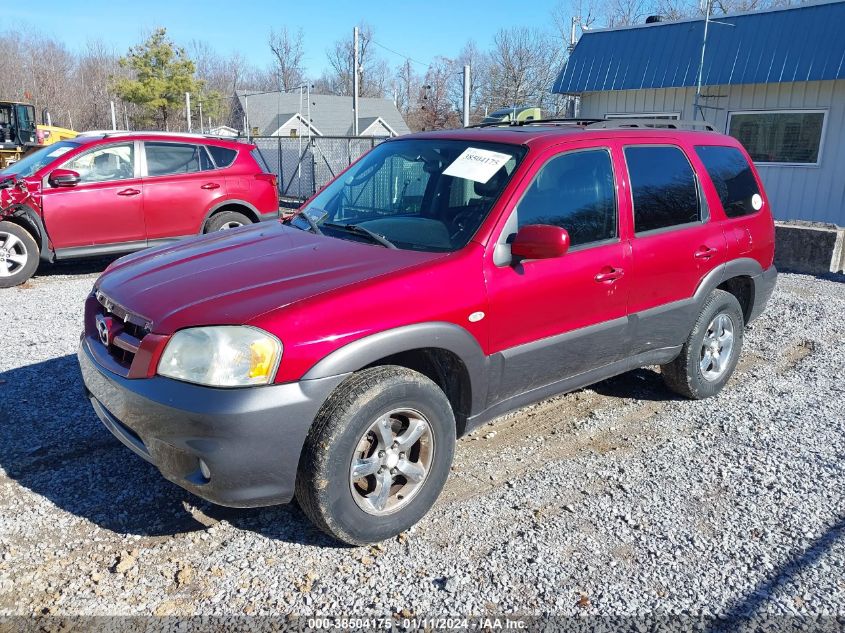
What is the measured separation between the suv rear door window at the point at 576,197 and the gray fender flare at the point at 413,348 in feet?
2.47

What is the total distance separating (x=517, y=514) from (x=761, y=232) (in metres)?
3.11

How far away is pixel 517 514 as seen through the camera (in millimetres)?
3400

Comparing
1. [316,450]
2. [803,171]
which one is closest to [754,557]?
[316,450]

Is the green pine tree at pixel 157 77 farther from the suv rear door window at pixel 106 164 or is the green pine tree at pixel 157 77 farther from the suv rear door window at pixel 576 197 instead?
the suv rear door window at pixel 576 197

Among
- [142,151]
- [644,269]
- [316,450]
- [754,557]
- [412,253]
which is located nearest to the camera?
[316,450]

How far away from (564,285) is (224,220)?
6722 millimetres

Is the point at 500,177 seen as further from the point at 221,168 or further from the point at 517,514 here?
the point at 221,168

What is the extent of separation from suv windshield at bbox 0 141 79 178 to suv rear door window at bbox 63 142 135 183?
0.79 ft

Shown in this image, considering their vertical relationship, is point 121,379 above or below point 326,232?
below

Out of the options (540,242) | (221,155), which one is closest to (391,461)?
(540,242)

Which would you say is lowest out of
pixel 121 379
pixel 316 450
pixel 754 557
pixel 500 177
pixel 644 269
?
pixel 754 557

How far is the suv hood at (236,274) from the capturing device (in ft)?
9.30

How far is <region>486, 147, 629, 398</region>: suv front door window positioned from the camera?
11.2ft

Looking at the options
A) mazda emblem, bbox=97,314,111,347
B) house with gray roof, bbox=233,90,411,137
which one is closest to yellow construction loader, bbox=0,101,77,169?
mazda emblem, bbox=97,314,111,347
